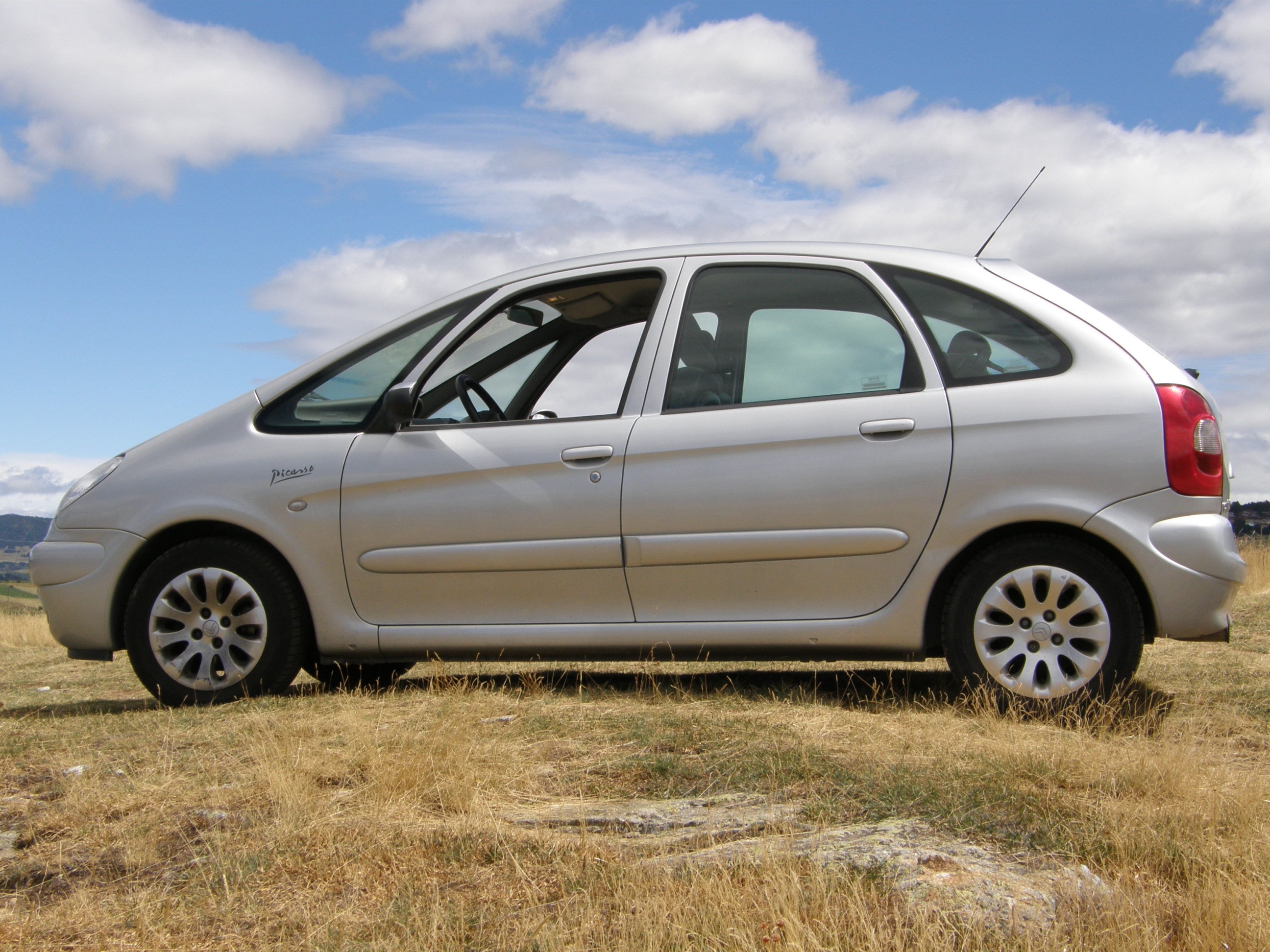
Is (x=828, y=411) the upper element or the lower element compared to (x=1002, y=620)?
upper

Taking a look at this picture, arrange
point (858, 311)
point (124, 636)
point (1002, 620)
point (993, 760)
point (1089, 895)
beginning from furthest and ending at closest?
point (124, 636), point (858, 311), point (1002, 620), point (993, 760), point (1089, 895)

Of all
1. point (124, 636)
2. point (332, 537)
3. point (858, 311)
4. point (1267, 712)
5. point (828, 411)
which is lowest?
point (1267, 712)

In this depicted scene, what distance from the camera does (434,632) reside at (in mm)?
4926

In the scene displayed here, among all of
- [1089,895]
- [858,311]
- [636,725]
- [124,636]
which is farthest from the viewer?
[124,636]

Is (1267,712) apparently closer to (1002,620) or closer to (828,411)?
(1002,620)

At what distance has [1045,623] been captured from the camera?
170 inches

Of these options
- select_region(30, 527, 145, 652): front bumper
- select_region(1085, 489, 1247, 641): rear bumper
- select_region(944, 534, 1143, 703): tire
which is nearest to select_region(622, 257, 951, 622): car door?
select_region(944, 534, 1143, 703): tire

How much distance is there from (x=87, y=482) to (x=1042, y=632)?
403cm

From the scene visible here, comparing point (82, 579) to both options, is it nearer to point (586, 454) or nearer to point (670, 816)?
point (586, 454)

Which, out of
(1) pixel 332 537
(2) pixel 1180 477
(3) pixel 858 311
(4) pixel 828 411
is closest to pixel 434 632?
(1) pixel 332 537

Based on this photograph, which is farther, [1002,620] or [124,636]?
[124,636]

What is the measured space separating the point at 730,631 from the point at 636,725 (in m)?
0.71

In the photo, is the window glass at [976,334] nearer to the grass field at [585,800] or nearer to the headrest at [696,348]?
the headrest at [696,348]

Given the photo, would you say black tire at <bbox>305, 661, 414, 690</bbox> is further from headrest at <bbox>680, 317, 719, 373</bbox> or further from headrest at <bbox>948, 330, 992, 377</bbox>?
headrest at <bbox>948, 330, 992, 377</bbox>
